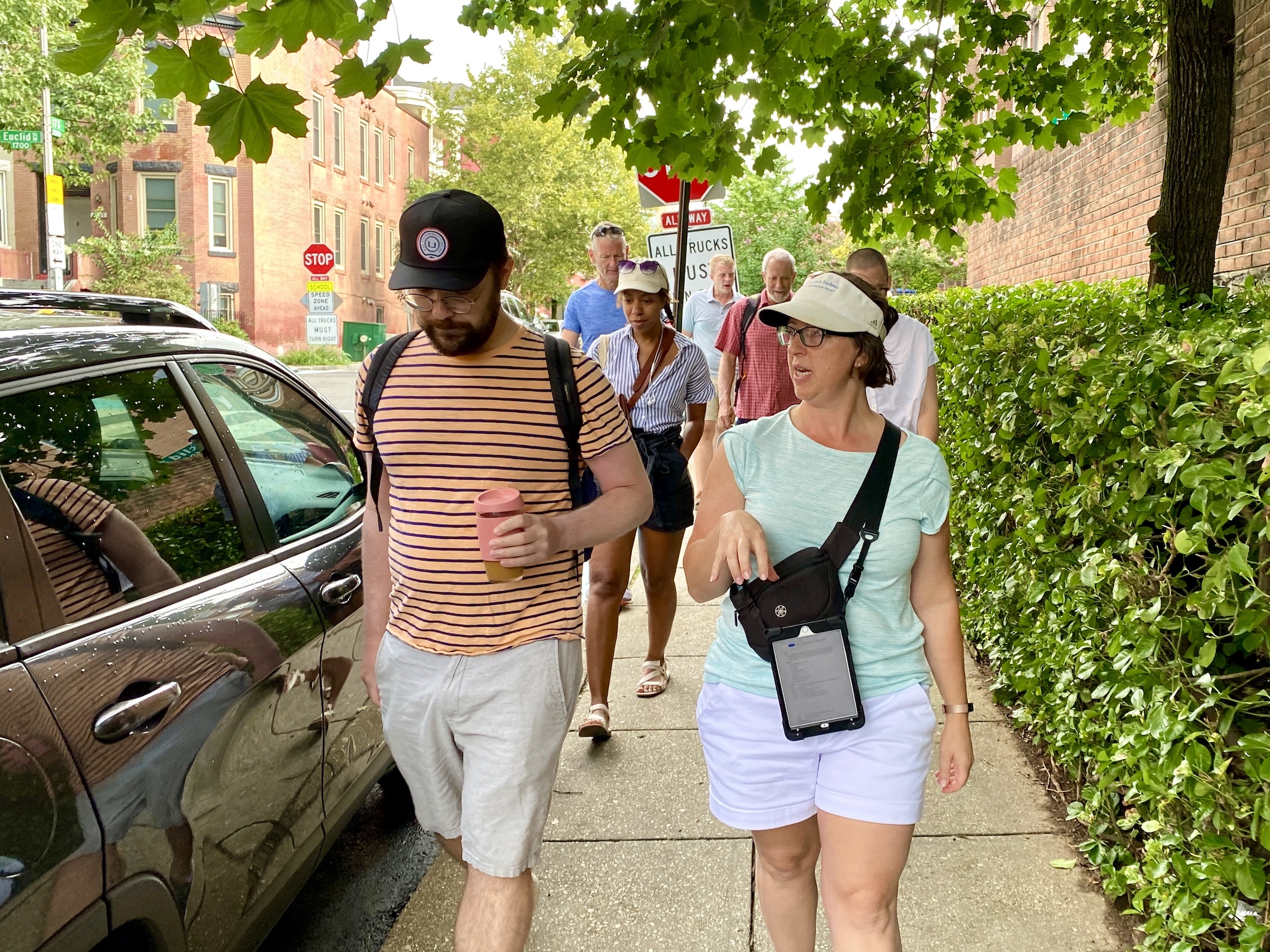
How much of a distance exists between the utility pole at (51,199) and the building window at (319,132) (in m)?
12.5

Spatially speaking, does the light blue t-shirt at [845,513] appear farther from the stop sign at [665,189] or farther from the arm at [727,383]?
the stop sign at [665,189]

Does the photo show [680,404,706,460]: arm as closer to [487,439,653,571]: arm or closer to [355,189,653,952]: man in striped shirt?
[487,439,653,571]: arm

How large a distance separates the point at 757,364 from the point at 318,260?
24.0 metres

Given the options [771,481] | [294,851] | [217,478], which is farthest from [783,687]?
[217,478]

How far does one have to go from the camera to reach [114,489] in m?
2.60

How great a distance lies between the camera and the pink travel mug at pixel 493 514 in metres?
2.45

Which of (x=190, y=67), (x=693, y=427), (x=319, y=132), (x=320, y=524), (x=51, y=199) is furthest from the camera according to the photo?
(x=319, y=132)

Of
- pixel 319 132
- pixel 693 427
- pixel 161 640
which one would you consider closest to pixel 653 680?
pixel 693 427

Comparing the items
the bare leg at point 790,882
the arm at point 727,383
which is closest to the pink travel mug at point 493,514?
the bare leg at point 790,882

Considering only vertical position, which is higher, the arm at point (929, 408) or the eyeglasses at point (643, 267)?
the eyeglasses at point (643, 267)

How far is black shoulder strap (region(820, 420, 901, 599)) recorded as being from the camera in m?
2.51

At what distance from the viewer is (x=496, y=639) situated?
2686mm

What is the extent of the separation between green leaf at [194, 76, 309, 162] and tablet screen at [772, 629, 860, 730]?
1.75 m

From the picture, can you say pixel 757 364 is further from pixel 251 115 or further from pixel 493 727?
pixel 493 727
